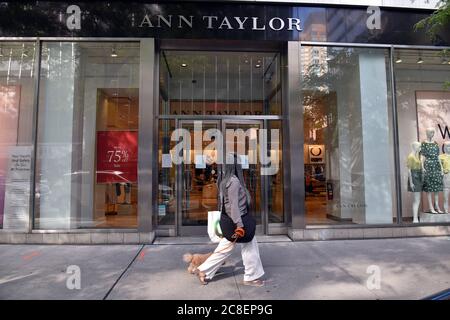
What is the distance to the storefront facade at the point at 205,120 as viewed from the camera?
7.79 m

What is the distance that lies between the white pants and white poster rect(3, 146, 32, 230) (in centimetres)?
502

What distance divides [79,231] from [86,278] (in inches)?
104

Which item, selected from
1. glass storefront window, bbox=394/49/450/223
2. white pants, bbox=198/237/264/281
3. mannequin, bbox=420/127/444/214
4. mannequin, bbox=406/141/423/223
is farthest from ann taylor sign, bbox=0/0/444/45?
white pants, bbox=198/237/264/281

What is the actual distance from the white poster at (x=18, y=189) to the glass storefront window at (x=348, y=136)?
636 centimetres

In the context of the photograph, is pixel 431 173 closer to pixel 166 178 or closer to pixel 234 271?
pixel 234 271

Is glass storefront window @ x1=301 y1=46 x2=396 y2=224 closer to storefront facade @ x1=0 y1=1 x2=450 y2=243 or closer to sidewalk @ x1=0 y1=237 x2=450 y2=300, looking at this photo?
storefront facade @ x1=0 y1=1 x2=450 y2=243

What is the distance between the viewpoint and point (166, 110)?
861 centimetres

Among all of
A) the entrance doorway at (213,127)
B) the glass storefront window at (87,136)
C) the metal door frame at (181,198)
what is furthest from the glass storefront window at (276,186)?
the glass storefront window at (87,136)

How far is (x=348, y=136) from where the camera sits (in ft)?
28.4

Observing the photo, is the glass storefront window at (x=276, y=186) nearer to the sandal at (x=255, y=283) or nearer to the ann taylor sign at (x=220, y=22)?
the ann taylor sign at (x=220, y=22)

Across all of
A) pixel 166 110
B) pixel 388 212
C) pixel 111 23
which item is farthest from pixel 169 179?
pixel 388 212

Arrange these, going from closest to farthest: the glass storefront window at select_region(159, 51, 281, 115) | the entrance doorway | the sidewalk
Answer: the sidewalk < the entrance doorway < the glass storefront window at select_region(159, 51, 281, 115)

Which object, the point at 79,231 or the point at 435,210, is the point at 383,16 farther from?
the point at 79,231

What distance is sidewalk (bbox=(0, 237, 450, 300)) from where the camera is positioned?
4594 millimetres
